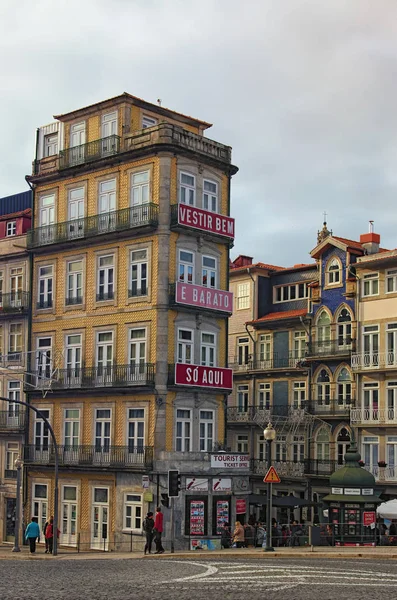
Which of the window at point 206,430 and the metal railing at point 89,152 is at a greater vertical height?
the metal railing at point 89,152

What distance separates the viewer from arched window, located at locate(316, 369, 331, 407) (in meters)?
60.9

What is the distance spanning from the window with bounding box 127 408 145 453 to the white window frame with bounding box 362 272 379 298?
18.1 meters

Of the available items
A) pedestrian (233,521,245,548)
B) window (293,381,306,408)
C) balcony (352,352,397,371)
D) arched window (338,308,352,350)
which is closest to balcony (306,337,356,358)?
arched window (338,308,352,350)

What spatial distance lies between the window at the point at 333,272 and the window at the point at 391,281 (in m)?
4.41

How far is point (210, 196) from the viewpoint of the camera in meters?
50.7

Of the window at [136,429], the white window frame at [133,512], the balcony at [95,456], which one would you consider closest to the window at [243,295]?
the balcony at [95,456]

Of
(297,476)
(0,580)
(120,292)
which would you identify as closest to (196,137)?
(120,292)

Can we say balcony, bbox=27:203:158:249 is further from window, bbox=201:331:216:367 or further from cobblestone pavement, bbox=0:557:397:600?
cobblestone pavement, bbox=0:557:397:600

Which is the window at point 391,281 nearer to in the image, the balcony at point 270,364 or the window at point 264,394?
the balcony at point 270,364

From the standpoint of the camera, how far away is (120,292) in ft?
161

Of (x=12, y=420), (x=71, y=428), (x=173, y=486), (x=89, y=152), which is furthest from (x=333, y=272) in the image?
(x=173, y=486)

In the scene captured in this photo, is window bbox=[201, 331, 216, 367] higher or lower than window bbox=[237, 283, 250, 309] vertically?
lower

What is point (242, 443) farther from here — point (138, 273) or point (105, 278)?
point (138, 273)

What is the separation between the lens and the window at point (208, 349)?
1939 inches
